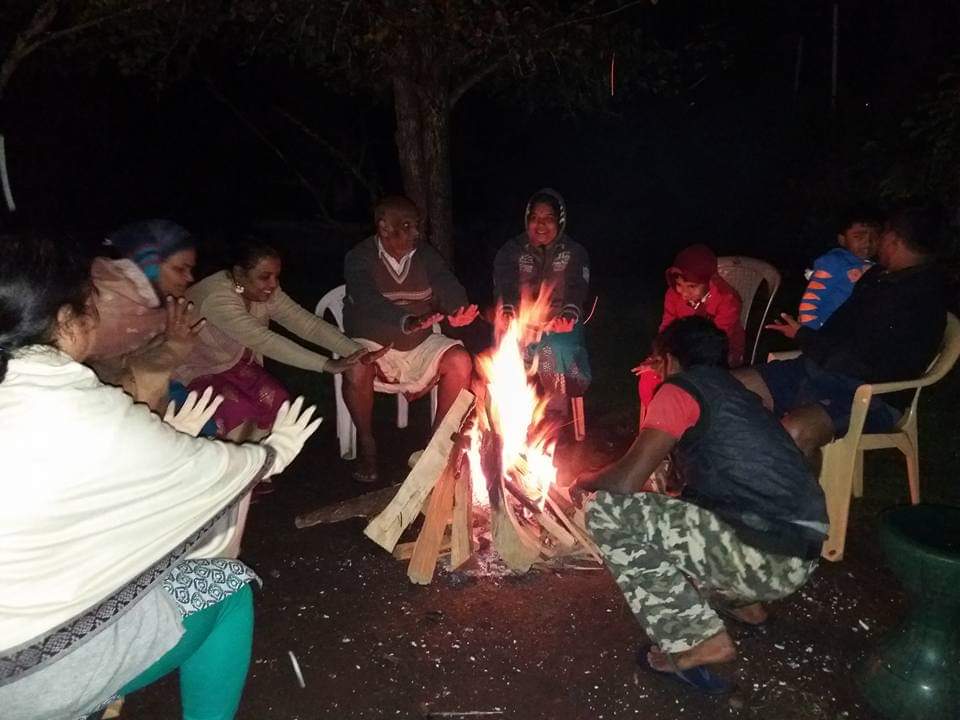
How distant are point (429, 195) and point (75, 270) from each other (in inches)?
202

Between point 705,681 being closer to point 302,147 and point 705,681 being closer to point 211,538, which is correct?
point 211,538

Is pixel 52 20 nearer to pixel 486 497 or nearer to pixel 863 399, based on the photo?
pixel 486 497

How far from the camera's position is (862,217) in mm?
5414

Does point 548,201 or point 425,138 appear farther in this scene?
point 425,138

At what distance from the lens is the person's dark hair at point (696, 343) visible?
3352 millimetres

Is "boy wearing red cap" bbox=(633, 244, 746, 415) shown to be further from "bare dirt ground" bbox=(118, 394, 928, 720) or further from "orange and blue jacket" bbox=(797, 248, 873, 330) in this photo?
"bare dirt ground" bbox=(118, 394, 928, 720)

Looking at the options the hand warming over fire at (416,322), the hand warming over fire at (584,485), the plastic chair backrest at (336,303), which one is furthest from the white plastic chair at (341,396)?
the hand warming over fire at (584,485)

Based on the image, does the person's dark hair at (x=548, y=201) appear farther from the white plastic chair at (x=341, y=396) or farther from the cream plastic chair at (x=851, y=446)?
the cream plastic chair at (x=851, y=446)

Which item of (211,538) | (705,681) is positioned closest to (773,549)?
(705,681)

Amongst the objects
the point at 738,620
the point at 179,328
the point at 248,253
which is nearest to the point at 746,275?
the point at 738,620

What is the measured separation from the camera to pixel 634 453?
11.0 feet

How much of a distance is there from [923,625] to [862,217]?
3.19m

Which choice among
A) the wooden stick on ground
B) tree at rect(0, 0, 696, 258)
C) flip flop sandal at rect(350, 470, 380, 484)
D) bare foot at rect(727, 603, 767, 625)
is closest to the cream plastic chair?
bare foot at rect(727, 603, 767, 625)

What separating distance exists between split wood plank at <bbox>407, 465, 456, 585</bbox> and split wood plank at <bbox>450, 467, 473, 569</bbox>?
4cm
